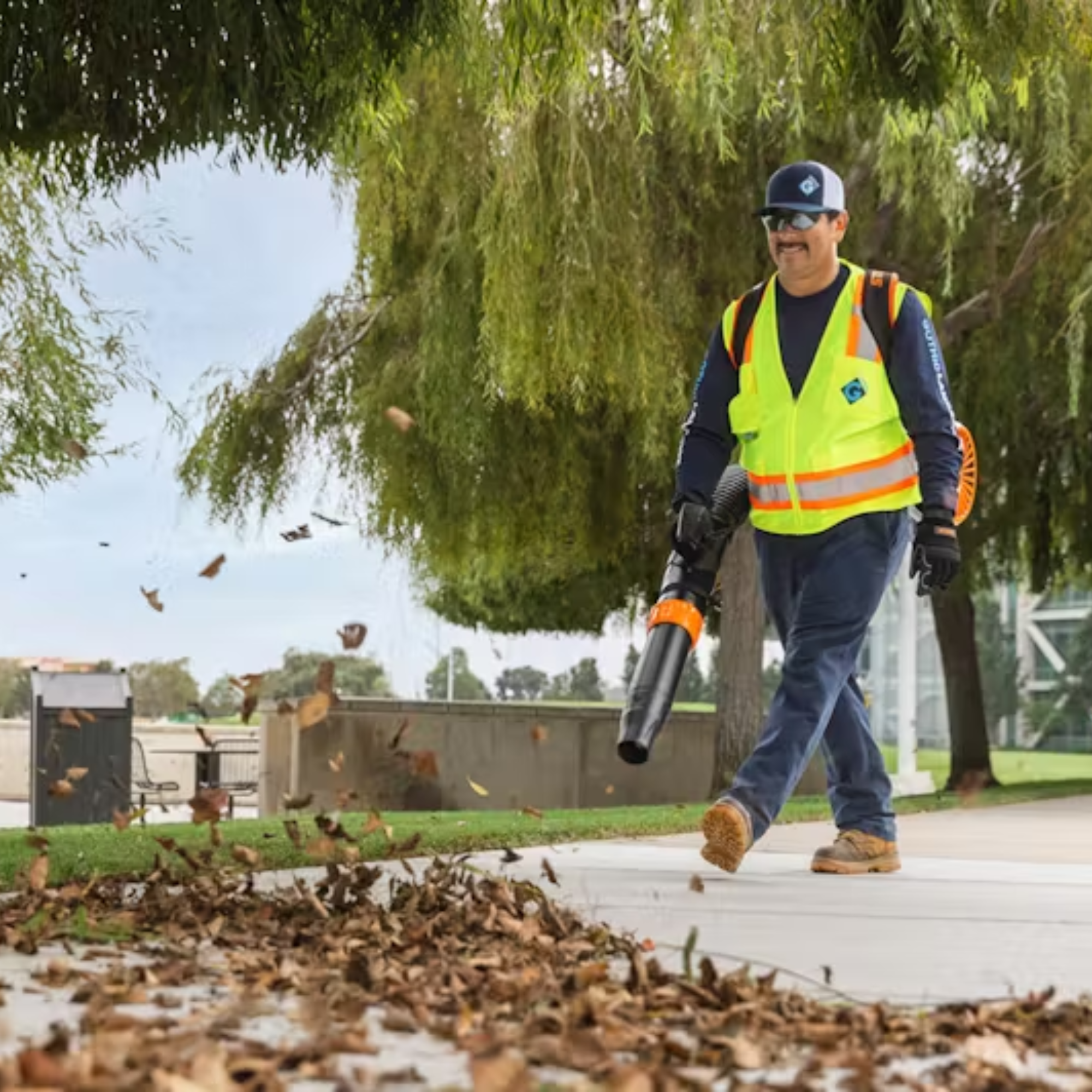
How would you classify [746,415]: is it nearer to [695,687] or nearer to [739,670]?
[739,670]

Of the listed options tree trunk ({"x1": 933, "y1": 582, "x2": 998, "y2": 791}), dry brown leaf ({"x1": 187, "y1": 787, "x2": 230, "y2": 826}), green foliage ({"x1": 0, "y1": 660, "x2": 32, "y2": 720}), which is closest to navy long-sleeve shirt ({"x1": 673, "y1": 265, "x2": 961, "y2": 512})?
dry brown leaf ({"x1": 187, "y1": 787, "x2": 230, "y2": 826})

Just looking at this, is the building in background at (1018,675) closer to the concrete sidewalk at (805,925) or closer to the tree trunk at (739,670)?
the tree trunk at (739,670)

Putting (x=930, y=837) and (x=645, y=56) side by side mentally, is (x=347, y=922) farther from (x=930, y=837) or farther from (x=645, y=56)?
(x=645, y=56)

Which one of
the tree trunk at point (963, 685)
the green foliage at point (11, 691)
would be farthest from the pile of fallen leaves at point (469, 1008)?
the green foliage at point (11, 691)

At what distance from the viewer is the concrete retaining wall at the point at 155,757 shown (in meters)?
22.3

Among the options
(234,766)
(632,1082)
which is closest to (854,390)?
(632,1082)

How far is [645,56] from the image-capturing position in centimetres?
960

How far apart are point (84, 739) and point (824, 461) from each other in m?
9.71

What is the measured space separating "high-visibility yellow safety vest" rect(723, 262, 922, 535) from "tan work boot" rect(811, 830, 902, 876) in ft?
3.38

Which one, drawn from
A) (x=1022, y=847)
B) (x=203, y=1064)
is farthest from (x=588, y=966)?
(x=1022, y=847)

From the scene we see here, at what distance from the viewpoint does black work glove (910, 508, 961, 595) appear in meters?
5.09

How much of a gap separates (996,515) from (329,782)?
714 cm

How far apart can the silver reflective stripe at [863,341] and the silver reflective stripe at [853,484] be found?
1.05ft

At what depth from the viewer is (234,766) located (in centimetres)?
1991
